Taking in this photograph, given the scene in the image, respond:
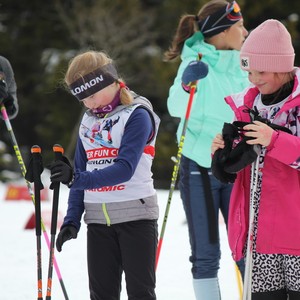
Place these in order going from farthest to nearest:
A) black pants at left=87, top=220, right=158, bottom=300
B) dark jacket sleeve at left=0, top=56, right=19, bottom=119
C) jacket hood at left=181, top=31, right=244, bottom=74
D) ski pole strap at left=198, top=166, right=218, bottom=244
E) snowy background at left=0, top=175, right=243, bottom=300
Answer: snowy background at left=0, top=175, right=243, bottom=300
dark jacket sleeve at left=0, top=56, right=19, bottom=119
jacket hood at left=181, top=31, right=244, bottom=74
ski pole strap at left=198, top=166, right=218, bottom=244
black pants at left=87, top=220, right=158, bottom=300

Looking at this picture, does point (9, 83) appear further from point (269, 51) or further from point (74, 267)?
point (269, 51)

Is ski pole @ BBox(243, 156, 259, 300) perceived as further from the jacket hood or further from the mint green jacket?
the jacket hood

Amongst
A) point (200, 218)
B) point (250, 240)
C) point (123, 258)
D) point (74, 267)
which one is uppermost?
point (250, 240)

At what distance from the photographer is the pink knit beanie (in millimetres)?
2826

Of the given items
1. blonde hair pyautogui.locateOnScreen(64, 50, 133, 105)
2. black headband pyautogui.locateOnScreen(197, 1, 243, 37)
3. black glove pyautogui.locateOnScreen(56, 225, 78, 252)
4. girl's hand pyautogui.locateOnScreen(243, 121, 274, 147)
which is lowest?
black glove pyautogui.locateOnScreen(56, 225, 78, 252)

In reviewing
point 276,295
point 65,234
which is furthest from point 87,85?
point 276,295

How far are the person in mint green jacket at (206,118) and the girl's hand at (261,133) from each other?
115cm

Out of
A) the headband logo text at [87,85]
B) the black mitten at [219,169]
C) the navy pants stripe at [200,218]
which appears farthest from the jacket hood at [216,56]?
the black mitten at [219,169]

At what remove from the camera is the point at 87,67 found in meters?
3.19

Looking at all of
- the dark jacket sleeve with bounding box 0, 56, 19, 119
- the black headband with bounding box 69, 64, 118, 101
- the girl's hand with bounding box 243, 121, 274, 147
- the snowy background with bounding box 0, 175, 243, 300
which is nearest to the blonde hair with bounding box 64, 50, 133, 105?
the black headband with bounding box 69, 64, 118, 101

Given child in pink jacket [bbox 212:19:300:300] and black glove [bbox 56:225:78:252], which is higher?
child in pink jacket [bbox 212:19:300:300]

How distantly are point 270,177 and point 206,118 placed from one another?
45.4 inches

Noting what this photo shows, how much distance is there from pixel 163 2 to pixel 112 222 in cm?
1873

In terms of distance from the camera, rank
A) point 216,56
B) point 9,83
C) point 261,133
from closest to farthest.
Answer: point 261,133
point 216,56
point 9,83
